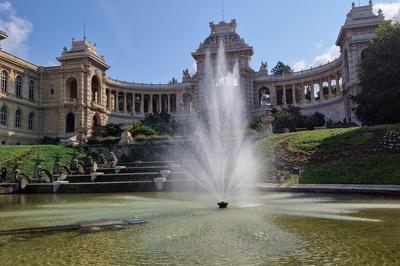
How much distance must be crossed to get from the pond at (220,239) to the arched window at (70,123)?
60224 mm

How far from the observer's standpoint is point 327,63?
75312 millimetres

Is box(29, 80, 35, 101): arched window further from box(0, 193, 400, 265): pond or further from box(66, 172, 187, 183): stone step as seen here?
box(0, 193, 400, 265): pond

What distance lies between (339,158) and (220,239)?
70.1 feet

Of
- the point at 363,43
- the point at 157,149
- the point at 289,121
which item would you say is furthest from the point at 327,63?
the point at 157,149

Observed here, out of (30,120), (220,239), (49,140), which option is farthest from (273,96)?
(220,239)

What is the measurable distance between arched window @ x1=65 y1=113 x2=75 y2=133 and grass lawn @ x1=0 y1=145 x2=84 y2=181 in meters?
25.1

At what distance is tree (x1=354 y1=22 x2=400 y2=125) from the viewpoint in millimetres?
39562

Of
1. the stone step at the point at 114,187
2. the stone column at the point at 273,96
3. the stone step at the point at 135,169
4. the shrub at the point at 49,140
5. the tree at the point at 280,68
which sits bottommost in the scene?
the stone step at the point at 114,187

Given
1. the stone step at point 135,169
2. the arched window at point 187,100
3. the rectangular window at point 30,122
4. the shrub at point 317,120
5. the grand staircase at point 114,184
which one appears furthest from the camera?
the arched window at point 187,100

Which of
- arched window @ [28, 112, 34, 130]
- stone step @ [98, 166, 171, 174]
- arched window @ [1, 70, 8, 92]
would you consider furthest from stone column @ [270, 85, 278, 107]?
stone step @ [98, 166, 171, 174]

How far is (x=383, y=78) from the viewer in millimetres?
40094

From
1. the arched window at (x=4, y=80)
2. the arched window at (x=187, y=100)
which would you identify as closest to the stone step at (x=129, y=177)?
the arched window at (x=4, y=80)

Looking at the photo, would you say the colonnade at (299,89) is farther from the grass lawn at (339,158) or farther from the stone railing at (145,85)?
the grass lawn at (339,158)

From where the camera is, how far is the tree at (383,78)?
39.6 m
